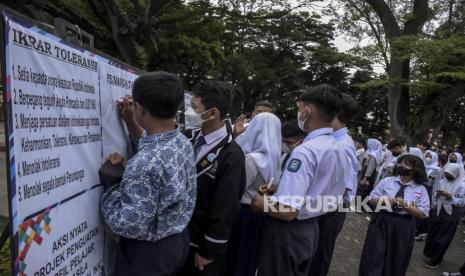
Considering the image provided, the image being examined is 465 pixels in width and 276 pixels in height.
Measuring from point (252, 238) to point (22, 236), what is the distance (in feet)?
7.26

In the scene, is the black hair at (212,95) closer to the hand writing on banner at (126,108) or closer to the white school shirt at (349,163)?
the hand writing on banner at (126,108)

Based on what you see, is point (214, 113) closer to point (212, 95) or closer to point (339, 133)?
point (212, 95)

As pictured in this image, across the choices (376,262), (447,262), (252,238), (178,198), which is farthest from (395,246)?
(178,198)

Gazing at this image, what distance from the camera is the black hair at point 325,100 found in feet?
9.76

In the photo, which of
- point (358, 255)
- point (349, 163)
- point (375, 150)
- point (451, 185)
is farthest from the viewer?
point (375, 150)

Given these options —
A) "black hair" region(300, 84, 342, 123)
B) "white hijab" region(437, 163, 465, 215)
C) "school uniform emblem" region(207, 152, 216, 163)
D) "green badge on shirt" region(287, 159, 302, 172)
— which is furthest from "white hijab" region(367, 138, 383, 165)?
"school uniform emblem" region(207, 152, 216, 163)

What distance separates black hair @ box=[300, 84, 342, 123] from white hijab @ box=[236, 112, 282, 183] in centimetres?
43

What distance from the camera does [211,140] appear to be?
291cm

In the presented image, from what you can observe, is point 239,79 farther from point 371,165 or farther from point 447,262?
point 447,262

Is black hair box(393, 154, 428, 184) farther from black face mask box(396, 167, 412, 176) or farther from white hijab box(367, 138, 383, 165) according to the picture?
white hijab box(367, 138, 383, 165)

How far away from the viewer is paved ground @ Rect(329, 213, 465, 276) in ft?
19.4

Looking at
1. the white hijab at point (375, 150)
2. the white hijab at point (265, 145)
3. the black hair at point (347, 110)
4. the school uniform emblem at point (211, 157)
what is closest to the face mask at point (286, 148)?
the black hair at point (347, 110)

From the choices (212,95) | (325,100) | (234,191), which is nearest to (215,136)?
(212,95)

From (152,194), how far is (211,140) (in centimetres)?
94
